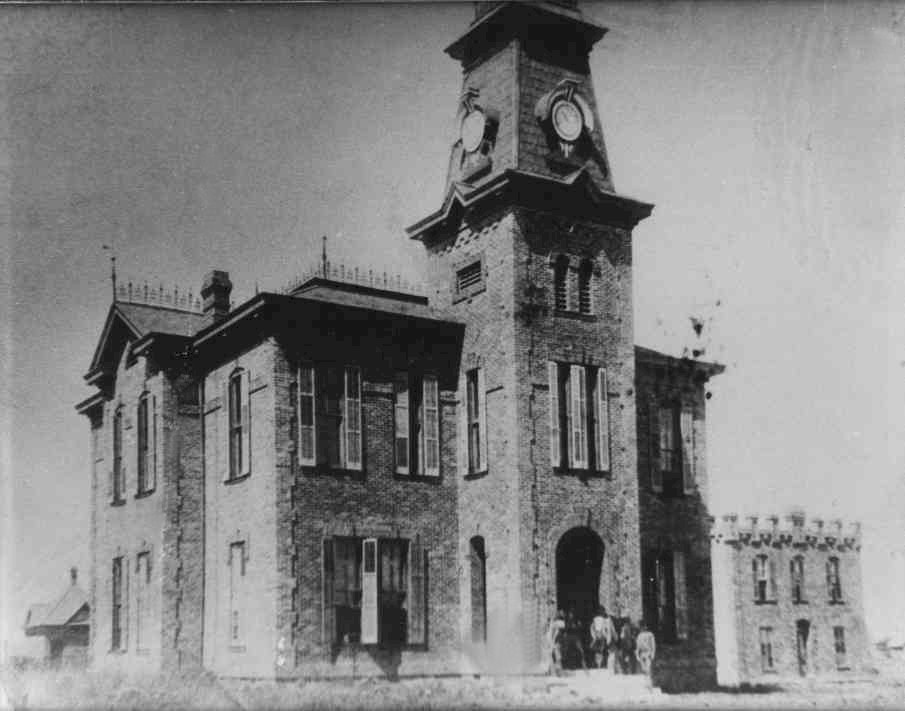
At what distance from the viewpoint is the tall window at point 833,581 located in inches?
1828

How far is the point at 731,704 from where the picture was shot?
81.2 ft

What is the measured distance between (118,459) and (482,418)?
32.9ft

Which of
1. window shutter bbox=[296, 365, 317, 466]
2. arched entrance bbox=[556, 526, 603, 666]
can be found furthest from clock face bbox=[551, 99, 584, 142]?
arched entrance bbox=[556, 526, 603, 666]

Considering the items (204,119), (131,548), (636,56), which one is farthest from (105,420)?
(636,56)

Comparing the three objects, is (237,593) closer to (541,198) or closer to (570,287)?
(570,287)

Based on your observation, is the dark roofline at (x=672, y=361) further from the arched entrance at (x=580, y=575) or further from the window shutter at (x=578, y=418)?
the arched entrance at (x=580, y=575)

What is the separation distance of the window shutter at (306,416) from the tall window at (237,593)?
8.38ft

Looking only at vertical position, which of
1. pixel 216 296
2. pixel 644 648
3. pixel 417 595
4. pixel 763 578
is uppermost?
pixel 216 296

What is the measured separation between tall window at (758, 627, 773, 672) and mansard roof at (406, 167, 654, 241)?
76.7 ft

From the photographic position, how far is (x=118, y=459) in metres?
31.7

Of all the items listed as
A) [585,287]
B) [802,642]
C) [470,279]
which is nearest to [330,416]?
[470,279]

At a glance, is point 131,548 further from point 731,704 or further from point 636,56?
point 636,56

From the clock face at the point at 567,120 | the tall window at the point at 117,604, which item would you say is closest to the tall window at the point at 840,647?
the clock face at the point at 567,120

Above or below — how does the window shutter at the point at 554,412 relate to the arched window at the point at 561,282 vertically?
below
